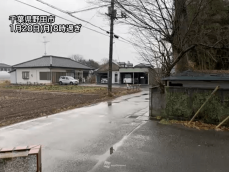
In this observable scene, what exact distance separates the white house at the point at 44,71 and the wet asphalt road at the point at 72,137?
83.3 feet

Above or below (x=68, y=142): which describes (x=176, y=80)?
above

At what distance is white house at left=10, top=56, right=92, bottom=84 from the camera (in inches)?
1250

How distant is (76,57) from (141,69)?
203ft

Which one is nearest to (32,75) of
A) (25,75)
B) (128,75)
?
(25,75)

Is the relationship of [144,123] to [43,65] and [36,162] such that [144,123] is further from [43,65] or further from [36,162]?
[43,65]

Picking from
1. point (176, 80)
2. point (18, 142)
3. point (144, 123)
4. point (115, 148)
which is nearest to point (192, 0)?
point (176, 80)

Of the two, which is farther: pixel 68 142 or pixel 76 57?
pixel 76 57

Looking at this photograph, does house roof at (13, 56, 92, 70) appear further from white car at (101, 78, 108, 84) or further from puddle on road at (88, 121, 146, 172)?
puddle on road at (88, 121, 146, 172)

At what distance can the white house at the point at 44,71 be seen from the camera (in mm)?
31763

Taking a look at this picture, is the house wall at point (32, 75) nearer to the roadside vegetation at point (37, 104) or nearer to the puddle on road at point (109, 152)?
the roadside vegetation at point (37, 104)

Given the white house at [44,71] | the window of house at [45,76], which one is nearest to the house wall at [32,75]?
the white house at [44,71]

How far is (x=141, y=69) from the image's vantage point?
105 ft

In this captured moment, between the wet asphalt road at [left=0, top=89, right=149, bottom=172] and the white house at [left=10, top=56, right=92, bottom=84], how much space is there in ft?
83.3

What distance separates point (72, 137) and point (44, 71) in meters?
28.9
